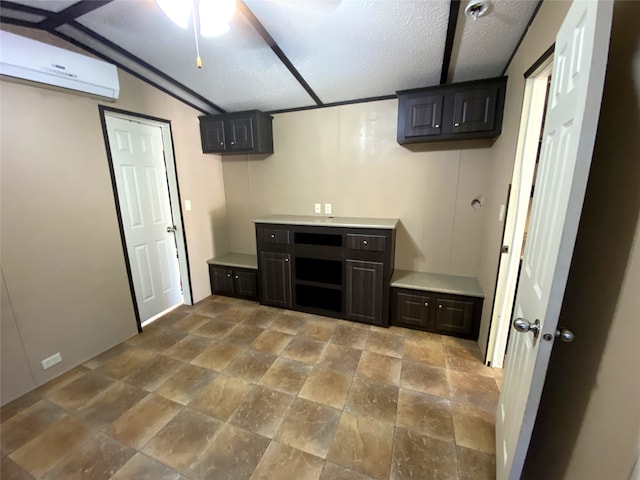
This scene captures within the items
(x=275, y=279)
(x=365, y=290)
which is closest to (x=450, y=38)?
(x=365, y=290)

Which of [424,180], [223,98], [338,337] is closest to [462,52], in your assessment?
[424,180]

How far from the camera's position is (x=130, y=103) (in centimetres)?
256

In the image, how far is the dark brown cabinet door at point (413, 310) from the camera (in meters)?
2.67

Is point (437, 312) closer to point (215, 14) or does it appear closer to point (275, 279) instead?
point (275, 279)

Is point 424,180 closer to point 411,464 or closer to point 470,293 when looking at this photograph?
point 470,293

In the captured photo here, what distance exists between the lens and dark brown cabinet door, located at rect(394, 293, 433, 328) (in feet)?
8.76

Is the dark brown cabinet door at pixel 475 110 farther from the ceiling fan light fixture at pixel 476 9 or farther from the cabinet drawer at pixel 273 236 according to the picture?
the cabinet drawer at pixel 273 236

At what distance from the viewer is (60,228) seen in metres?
2.14

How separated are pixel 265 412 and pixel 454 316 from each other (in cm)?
190

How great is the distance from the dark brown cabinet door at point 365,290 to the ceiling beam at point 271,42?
6.00 feet

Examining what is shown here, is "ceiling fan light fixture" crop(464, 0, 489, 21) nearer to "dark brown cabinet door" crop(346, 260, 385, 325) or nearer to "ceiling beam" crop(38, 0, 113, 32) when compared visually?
"dark brown cabinet door" crop(346, 260, 385, 325)

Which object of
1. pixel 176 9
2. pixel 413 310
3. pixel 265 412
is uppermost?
pixel 176 9

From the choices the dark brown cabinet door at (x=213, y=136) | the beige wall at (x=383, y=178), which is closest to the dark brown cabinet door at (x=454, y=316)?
the beige wall at (x=383, y=178)

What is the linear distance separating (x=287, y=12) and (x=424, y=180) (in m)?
1.95
